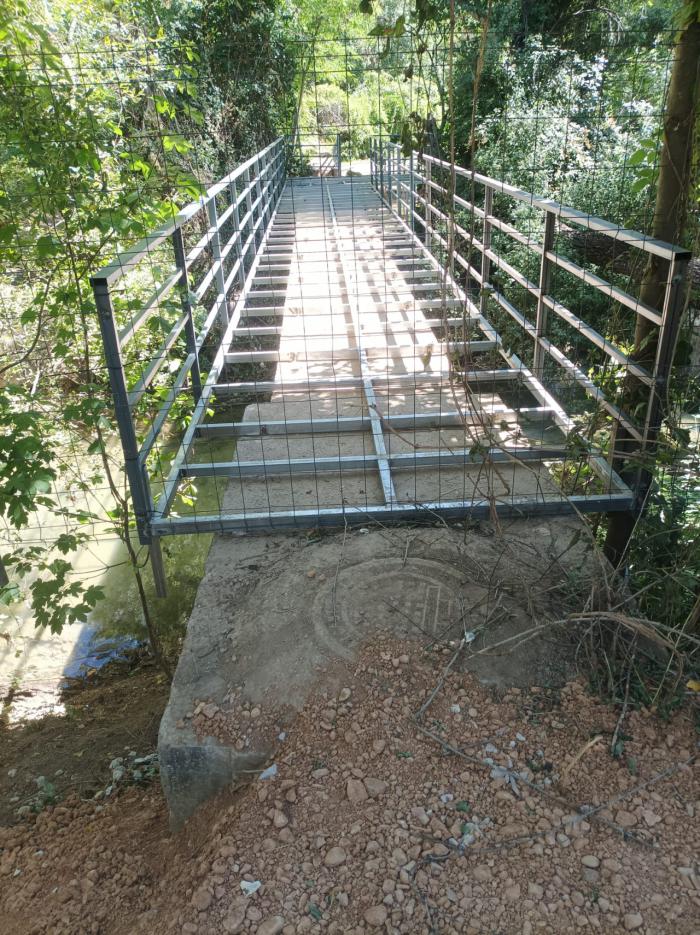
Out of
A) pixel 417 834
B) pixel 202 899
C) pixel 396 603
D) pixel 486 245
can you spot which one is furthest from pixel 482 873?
pixel 486 245

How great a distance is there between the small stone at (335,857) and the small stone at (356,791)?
0.15 metres

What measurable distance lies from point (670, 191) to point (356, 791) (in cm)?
260

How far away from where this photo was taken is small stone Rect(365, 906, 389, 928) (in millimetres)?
1769

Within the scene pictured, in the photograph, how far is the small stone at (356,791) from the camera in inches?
81.4

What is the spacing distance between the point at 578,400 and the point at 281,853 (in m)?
3.04

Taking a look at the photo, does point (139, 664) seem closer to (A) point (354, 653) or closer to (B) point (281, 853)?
(A) point (354, 653)

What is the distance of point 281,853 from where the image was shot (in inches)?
77.7

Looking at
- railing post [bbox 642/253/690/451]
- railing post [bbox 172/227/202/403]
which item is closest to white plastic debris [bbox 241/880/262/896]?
railing post [bbox 642/253/690/451]

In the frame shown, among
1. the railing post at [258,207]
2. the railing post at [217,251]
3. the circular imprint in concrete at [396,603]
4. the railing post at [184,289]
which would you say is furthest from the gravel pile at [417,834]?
the railing post at [258,207]

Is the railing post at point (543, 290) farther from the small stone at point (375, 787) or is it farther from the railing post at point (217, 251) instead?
the small stone at point (375, 787)

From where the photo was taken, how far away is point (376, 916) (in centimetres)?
178

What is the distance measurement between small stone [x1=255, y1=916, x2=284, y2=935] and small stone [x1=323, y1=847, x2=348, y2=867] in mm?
176

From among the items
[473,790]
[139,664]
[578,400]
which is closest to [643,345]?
[578,400]

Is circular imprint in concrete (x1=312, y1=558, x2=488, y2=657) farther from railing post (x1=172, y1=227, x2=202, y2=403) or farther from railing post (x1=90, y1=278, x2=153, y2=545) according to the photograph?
railing post (x1=172, y1=227, x2=202, y2=403)
